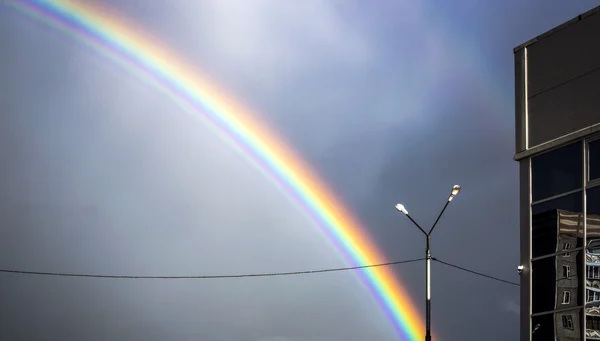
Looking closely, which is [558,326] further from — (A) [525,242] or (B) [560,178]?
(B) [560,178]

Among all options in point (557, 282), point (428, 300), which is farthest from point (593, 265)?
point (428, 300)

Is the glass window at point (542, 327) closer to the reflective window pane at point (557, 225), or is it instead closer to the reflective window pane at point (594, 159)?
the reflective window pane at point (557, 225)

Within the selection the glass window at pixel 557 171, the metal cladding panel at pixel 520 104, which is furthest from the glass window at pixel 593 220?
the metal cladding panel at pixel 520 104

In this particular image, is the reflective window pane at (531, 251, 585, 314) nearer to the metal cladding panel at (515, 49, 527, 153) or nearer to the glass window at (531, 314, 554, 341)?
the glass window at (531, 314, 554, 341)

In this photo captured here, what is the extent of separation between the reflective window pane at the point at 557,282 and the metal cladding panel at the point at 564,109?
13.3ft

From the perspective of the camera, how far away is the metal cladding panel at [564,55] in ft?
89.2

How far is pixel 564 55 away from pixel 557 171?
3.81m

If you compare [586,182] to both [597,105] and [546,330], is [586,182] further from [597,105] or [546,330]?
[546,330]

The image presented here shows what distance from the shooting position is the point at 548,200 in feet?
92.5

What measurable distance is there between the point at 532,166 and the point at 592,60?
413cm

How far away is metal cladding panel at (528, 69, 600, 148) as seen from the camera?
88.1ft

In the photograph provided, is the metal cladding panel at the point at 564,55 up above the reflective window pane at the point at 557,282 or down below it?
above

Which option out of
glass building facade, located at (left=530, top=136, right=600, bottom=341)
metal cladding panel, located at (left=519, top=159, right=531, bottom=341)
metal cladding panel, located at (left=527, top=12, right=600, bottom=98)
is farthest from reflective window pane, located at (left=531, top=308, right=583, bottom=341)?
metal cladding panel, located at (left=527, top=12, right=600, bottom=98)

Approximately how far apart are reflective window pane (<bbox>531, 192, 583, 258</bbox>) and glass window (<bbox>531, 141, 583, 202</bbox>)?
349mm
